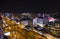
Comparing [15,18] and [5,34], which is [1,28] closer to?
[5,34]

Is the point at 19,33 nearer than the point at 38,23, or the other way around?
the point at 38,23

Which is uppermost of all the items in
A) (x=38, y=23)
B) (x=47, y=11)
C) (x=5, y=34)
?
(x=47, y=11)

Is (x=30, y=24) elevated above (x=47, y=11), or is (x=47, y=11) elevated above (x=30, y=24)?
(x=47, y=11)

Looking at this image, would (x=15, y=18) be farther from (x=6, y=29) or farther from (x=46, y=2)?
(x=46, y=2)

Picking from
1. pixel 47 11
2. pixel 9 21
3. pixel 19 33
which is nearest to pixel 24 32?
pixel 19 33

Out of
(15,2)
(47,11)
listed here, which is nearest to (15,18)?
(15,2)

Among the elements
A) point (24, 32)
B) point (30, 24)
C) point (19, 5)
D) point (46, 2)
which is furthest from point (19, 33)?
point (46, 2)

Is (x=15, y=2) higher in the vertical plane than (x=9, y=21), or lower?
higher

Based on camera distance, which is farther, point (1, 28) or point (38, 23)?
point (1, 28)
